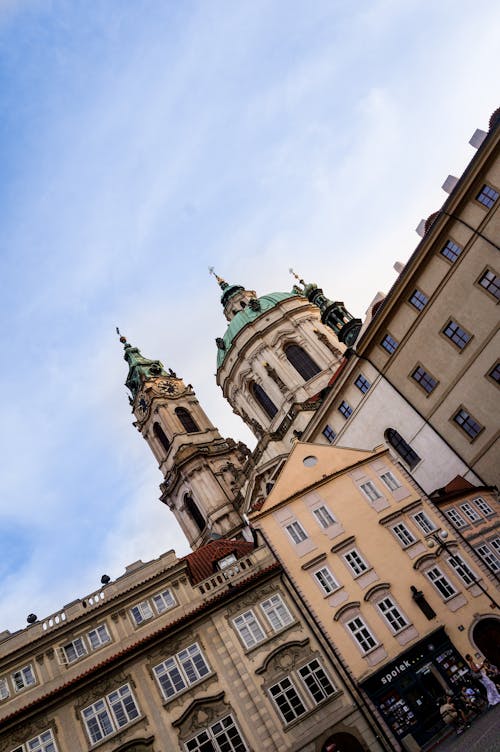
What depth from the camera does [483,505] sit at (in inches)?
1031

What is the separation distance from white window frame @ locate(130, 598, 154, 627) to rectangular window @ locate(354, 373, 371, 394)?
19.2m

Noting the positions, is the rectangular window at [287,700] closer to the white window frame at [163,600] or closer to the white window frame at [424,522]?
the white window frame at [163,600]

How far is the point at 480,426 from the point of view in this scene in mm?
26828

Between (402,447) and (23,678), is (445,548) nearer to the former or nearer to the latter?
(402,447)

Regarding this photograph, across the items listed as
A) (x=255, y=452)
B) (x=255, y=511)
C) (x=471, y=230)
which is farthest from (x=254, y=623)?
(x=255, y=452)

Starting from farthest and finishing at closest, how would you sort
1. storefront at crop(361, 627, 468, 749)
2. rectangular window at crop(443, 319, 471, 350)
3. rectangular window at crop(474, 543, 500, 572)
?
rectangular window at crop(443, 319, 471, 350), rectangular window at crop(474, 543, 500, 572), storefront at crop(361, 627, 468, 749)

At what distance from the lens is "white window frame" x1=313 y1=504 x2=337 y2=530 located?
75.1 ft

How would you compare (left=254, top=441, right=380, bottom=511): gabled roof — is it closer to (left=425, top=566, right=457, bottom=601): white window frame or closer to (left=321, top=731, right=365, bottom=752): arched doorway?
(left=425, top=566, right=457, bottom=601): white window frame

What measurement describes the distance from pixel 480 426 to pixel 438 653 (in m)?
11.7

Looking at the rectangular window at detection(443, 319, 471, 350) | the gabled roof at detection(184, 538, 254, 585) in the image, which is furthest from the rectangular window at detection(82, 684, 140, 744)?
the rectangular window at detection(443, 319, 471, 350)

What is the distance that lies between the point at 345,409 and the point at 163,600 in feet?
63.5

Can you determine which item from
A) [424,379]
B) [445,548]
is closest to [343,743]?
[445,548]

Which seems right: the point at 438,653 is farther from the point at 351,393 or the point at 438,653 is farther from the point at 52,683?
the point at 351,393

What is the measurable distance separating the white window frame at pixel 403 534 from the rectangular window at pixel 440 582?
1.33 metres
